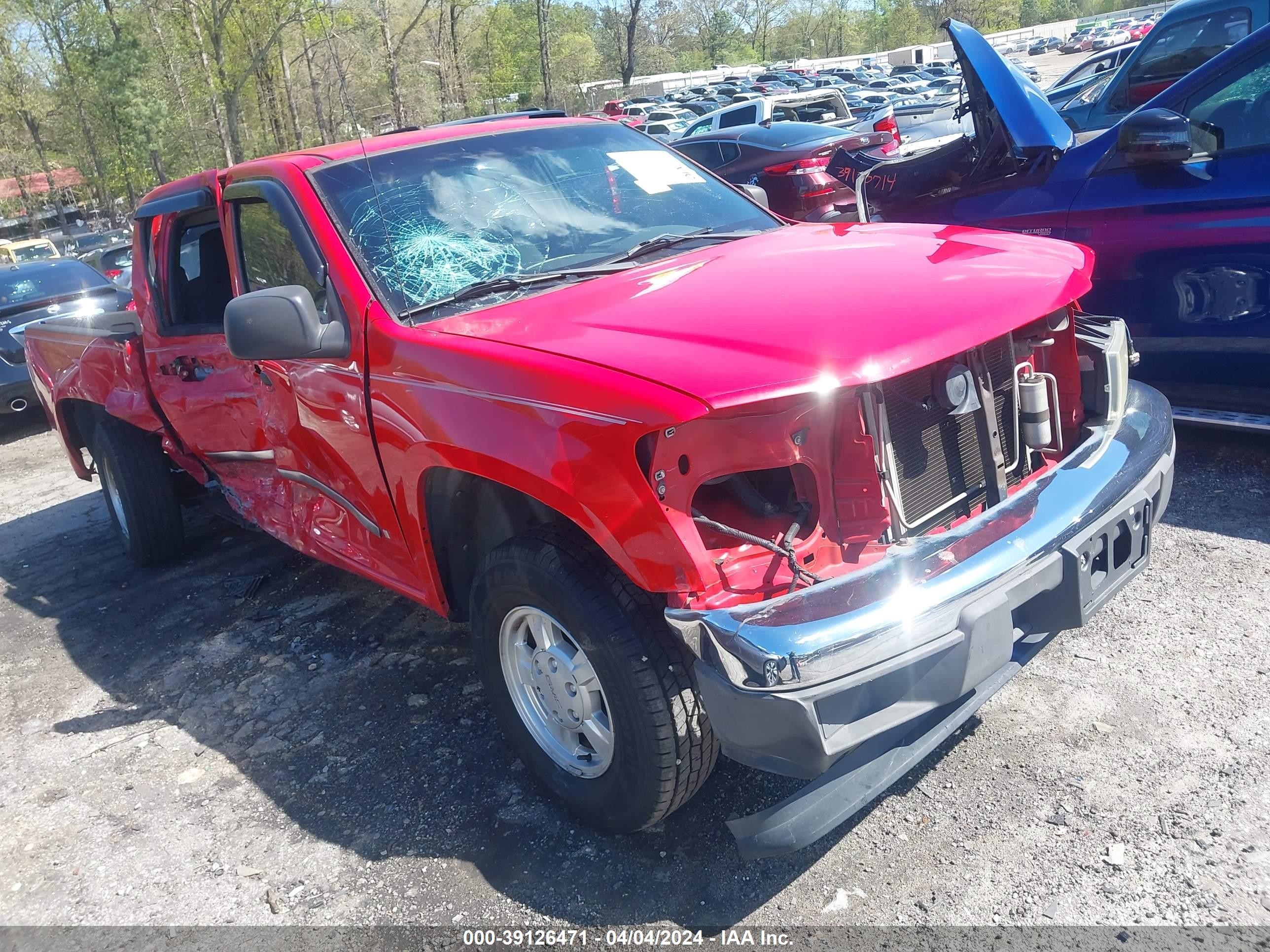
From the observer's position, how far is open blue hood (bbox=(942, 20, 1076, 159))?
4566 mm

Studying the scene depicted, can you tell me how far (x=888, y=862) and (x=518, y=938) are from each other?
3.18 ft

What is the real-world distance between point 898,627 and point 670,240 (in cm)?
178

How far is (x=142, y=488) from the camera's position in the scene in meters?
5.25

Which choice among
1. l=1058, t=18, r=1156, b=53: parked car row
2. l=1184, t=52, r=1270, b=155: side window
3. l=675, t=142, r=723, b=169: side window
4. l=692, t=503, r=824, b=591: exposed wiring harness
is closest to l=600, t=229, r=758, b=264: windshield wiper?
l=692, t=503, r=824, b=591: exposed wiring harness

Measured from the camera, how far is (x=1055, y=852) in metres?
2.58

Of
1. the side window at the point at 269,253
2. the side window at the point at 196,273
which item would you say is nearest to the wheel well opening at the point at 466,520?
the side window at the point at 269,253

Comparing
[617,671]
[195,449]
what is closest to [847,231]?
[617,671]

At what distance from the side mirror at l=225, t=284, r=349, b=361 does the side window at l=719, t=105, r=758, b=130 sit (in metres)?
17.7

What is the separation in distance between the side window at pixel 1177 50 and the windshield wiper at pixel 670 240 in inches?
239

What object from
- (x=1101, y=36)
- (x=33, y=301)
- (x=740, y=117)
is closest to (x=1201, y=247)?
(x=33, y=301)

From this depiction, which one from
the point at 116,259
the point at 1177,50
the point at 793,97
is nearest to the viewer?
the point at 1177,50

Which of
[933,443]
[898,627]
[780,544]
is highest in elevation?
[933,443]

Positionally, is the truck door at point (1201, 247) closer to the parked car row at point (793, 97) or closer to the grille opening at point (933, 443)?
the grille opening at point (933, 443)

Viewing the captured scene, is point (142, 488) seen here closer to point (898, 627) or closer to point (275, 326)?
point (275, 326)
